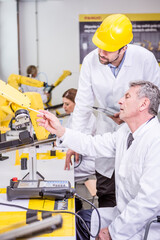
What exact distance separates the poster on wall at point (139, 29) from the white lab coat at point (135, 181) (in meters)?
4.40

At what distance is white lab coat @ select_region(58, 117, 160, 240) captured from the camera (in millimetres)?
1363

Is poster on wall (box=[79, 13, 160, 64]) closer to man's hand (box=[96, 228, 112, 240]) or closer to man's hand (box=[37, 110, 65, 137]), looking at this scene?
man's hand (box=[37, 110, 65, 137])

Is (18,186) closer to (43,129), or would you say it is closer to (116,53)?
(43,129)

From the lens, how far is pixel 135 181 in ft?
4.89

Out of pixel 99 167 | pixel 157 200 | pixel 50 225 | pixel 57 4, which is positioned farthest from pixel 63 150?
pixel 57 4

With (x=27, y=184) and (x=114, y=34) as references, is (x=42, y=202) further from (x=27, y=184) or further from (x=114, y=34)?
(x=114, y=34)

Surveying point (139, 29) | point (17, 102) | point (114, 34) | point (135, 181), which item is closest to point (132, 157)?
point (135, 181)

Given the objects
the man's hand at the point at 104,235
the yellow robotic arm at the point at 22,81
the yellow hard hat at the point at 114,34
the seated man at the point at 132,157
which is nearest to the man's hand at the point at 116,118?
the seated man at the point at 132,157

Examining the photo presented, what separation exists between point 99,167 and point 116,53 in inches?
34.5

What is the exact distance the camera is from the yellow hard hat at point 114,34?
70.7 inches

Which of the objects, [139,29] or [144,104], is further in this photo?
[139,29]

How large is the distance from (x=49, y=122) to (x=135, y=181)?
572 millimetres

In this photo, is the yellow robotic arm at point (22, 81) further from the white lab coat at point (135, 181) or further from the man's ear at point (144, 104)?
the man's ear at point (144, 104)

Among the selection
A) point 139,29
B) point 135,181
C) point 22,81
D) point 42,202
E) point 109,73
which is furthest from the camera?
point 139,29
